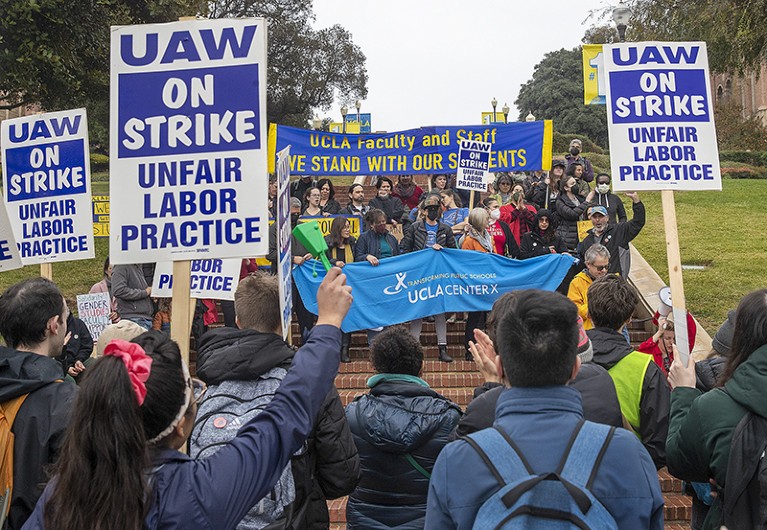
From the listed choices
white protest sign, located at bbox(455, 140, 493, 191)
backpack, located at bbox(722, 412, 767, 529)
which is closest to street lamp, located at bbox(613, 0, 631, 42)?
white protest sign, located at bbox(455, 140, 493, 191)

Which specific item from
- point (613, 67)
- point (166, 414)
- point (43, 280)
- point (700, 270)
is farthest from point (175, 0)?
point (166, 414)

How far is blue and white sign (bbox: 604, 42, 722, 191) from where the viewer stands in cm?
550

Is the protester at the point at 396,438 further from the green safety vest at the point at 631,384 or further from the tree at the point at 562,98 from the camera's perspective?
the tree at the point at 562,98

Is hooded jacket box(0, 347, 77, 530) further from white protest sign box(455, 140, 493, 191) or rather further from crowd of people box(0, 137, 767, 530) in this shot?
white protest sign box(455, 140, 493, 191)

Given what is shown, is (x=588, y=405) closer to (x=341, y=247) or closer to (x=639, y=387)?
(x=639, y=387)

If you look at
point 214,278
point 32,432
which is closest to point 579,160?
point 214,278

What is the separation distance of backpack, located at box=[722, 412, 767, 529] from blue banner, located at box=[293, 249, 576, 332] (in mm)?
7387

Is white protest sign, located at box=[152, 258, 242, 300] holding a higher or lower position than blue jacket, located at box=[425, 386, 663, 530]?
higher

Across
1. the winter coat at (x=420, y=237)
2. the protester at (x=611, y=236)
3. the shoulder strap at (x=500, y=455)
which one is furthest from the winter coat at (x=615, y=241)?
the shoulder strap at (x=500, y=455)

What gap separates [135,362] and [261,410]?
911 millimetres

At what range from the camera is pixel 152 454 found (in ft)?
7.97

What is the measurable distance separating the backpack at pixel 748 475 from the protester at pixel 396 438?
1.37 meters

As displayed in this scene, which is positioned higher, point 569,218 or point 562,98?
point 562,98

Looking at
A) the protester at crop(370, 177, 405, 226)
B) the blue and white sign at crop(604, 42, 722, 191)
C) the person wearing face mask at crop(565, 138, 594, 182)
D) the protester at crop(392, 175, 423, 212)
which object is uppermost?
the person wearing face mask at crop(565, 138, 594, 182)
